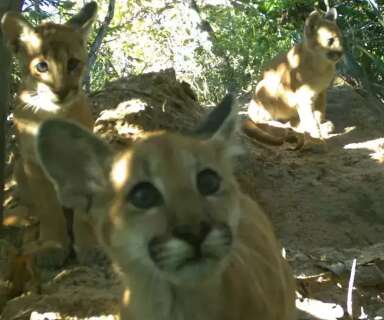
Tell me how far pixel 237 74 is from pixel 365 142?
6760mm

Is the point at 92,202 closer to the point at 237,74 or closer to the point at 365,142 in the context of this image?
the point at 365,142

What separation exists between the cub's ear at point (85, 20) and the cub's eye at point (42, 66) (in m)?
0.58

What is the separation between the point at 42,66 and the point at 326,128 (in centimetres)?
624

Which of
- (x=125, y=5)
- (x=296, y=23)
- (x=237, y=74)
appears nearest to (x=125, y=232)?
(x=296, y=23)

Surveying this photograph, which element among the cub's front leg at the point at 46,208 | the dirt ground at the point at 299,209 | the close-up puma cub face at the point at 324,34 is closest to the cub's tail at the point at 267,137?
the dirt ground at the point at 299,209

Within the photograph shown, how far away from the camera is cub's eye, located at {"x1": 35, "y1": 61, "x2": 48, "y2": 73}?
6454mm

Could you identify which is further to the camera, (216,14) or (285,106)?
(216,14)

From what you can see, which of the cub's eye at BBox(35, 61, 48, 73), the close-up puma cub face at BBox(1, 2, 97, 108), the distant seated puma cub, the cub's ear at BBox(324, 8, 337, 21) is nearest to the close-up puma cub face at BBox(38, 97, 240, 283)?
the close-up puma cub face at BBox(1, 2, 97, 108)

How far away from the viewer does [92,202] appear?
3605mm

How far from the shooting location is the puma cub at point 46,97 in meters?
6.22

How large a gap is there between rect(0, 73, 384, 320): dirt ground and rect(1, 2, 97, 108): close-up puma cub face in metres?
0.75

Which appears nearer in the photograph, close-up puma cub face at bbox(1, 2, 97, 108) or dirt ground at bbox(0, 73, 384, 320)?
→ dirt ground at bbox(0, 73, 384, 320)

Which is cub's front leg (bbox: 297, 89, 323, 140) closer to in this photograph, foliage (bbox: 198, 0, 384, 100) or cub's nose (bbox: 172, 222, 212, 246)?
foliage (bbox: 198, 0, 384, 100)

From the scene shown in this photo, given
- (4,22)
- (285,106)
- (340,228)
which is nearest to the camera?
(4,22)
